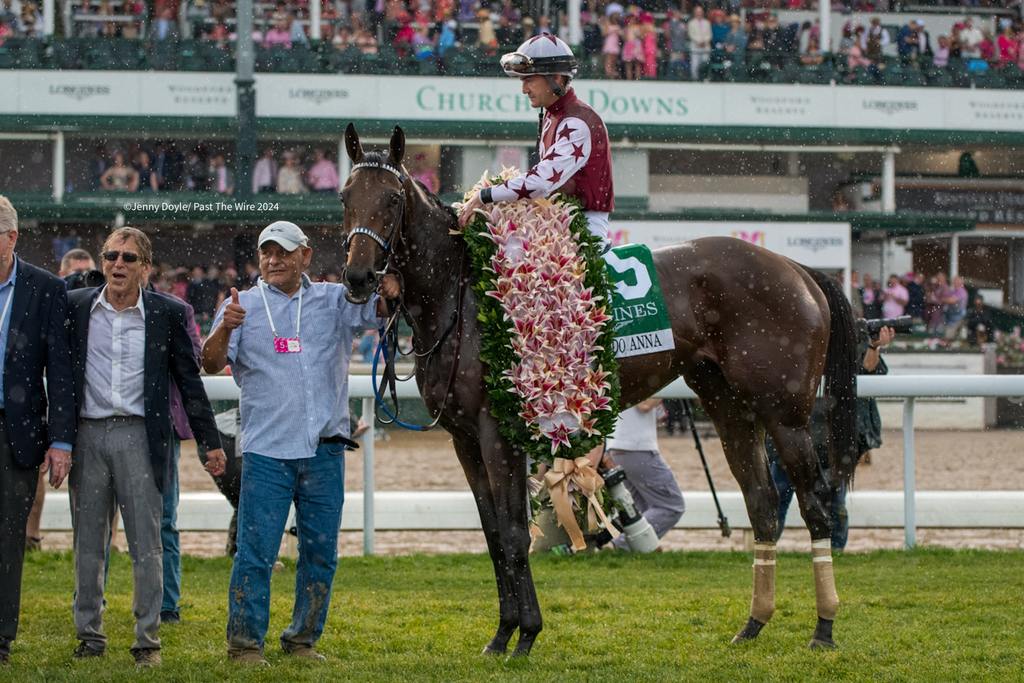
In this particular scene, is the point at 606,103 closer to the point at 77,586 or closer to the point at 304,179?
the point at 304,179

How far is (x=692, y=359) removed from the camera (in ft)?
19.3

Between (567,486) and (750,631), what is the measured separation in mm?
1021

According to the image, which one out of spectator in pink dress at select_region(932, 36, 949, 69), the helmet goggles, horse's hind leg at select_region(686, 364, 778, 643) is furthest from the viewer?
spectator in pink dress at select_region(932, 36, 949, 69)

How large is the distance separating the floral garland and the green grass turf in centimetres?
88

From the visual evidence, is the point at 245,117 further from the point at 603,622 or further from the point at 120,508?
the point at 120,508

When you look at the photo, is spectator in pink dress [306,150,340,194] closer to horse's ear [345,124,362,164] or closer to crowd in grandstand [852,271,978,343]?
crowd in grandstand [852,271,978,343]

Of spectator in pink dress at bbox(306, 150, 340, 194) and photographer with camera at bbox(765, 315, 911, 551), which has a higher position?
spectator in pink dress at bbox(306, 150, 340, 194)

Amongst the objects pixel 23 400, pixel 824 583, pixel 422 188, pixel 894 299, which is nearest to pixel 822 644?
pixel 824 583

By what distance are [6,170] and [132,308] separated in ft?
72.7

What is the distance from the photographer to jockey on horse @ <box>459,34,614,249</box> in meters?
5.27

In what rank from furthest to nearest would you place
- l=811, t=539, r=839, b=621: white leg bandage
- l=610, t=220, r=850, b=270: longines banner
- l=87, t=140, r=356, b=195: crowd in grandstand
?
1. l=87, t=140, r=356, b=195: crowd in grandstand
2. l=610, t=220, r=850, b=270: longines banner
3. l=811, t=539, r=839, b=621: white leg bandage

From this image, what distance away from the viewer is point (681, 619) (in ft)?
19.9

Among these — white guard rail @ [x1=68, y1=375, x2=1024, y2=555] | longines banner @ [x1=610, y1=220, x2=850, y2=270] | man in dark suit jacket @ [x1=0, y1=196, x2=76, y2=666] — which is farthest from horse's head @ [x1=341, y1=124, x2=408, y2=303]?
longines banner @ [x1=610, y1=220, x2=850, y2=270]

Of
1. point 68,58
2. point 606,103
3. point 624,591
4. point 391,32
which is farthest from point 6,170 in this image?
point 624,591
